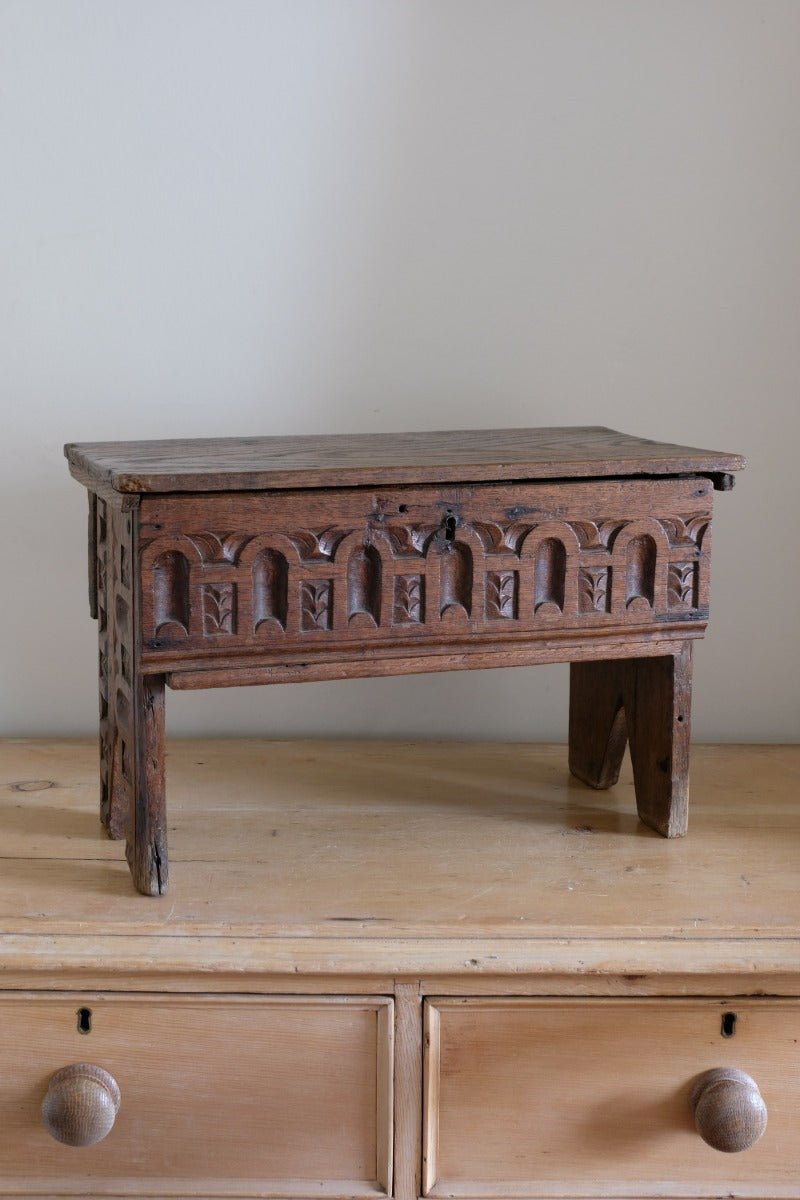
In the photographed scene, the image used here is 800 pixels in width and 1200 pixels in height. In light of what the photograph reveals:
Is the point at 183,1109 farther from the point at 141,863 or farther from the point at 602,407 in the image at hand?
the point at 602,407

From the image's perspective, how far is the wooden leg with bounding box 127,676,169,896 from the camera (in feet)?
3.30

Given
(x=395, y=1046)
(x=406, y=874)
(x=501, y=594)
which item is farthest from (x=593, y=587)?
(x=395, y=1046)

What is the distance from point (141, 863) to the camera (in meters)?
1.03

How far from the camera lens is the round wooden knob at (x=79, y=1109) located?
0.94 meters

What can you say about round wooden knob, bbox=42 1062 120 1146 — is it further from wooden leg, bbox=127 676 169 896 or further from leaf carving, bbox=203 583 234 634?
leaf carving, bbox=203 583 234 634

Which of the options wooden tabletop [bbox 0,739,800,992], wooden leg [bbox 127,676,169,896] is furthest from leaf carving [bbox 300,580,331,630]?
wooden tabletop [bbox 0,739,800,992]

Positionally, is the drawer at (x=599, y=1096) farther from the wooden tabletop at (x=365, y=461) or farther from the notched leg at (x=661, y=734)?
the wooden tabletop at (x=365, y=461)

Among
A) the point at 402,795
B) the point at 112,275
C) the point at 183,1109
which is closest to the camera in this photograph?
the point at 183,1109

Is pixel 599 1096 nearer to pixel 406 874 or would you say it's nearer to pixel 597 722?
pixel 406 874

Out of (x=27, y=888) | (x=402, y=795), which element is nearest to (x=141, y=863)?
(x=27, y=888)

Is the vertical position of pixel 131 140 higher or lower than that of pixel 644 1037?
higher

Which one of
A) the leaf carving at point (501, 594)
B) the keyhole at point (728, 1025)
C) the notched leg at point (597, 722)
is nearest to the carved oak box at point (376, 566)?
the leaf carving at point (501, 594)

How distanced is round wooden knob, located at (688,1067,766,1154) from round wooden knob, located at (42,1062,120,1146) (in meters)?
0.46

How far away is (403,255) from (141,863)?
0.77 meters
